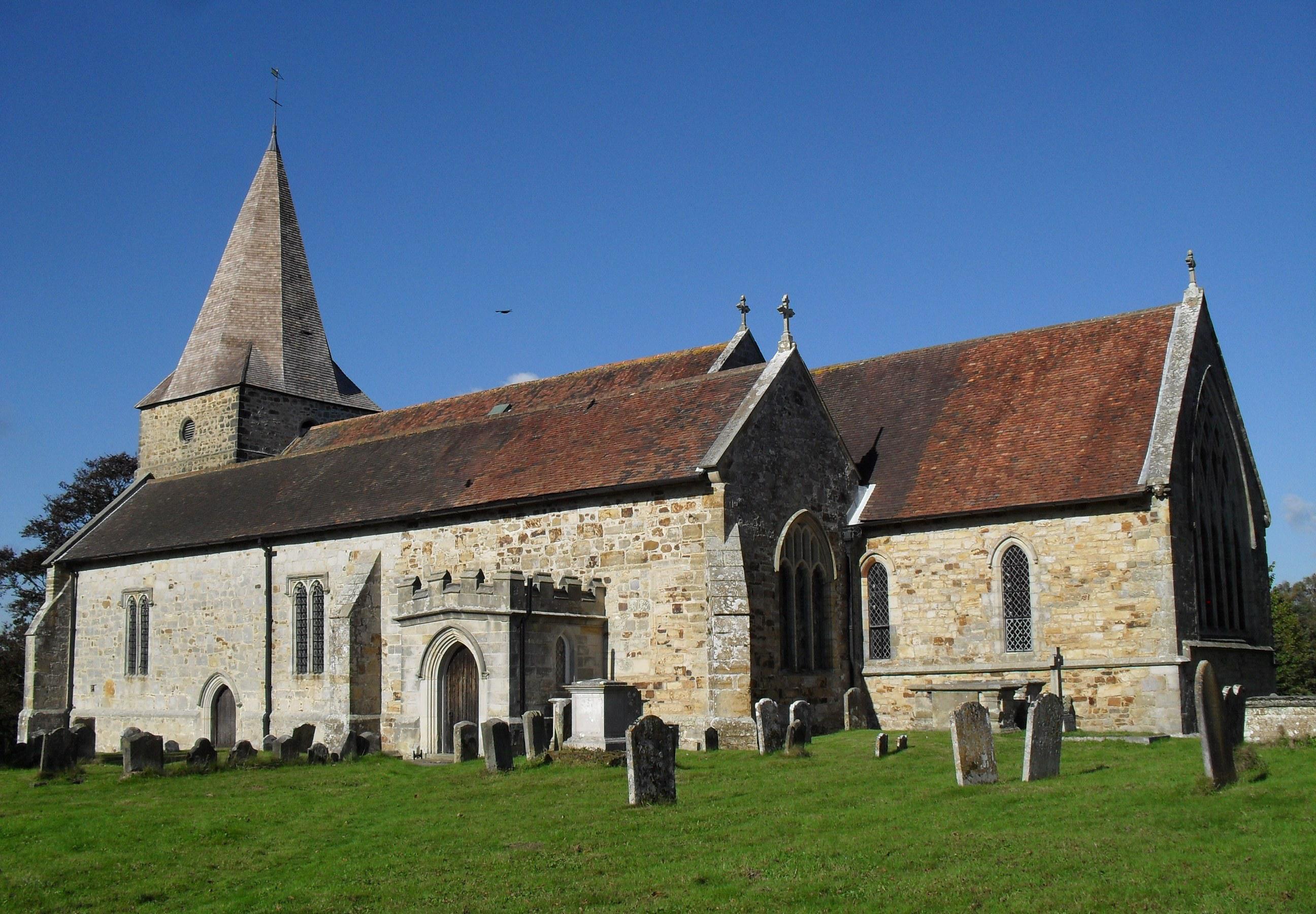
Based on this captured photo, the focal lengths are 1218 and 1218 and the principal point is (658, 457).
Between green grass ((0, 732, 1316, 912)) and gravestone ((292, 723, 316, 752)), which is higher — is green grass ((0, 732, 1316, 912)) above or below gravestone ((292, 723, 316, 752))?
below

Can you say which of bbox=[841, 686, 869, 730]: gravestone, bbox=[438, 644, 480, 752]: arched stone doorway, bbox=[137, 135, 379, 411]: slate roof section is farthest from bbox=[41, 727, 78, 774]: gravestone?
bbox=[137, 135, 379, 411]: slate roof section

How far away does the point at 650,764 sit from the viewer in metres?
14.3

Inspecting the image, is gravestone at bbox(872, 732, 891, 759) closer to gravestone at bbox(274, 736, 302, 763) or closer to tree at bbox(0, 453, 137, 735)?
gravestone at bbox(274, 736, 302, 763)

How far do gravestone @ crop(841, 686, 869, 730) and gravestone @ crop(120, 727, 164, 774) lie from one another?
41.9ft

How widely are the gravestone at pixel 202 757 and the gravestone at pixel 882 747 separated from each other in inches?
418

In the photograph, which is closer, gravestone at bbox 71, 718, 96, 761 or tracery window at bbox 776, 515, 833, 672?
gravestone at bbox 71, 718, 96, 761

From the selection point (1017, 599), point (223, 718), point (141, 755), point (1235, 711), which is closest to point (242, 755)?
point (141, 755)

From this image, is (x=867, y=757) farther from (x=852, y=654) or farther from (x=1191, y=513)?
(x=1191, y=513)

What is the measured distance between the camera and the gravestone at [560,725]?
19812 mm

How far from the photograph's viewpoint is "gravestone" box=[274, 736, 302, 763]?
21.6m

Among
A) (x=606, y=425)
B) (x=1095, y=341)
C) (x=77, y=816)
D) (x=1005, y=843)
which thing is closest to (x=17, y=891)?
(x=77, y=816)

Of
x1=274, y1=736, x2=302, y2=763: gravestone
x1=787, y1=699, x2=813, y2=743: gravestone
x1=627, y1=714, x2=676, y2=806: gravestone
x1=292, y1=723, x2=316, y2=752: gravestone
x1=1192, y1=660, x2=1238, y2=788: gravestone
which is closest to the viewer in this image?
x1=1192, y1=660, x2=1238, y2=788: gravestone

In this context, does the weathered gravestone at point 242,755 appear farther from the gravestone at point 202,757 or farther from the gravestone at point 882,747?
the gravestone at point 882,747

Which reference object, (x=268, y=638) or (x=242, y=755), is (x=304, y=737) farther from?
(x=268, y=638)
